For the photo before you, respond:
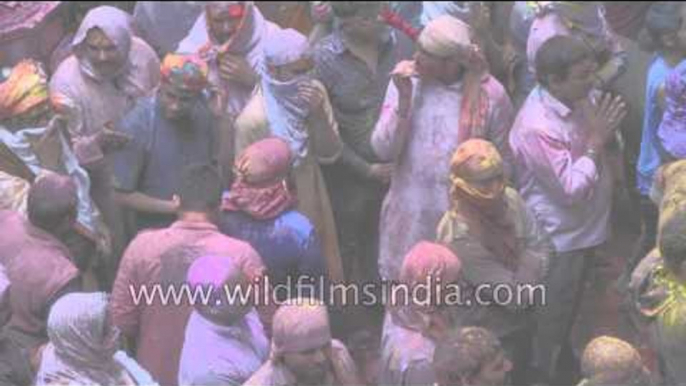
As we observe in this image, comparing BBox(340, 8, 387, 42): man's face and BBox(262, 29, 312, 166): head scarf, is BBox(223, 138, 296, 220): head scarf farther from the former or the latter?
BBox(340, 8, 387, 42): man's face

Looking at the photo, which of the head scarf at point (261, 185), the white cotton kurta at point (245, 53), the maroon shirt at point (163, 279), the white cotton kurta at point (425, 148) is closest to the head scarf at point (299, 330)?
the maroon shirt at point (163, 279)

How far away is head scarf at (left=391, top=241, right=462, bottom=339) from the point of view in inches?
286

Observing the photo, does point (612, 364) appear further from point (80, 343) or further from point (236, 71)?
point (236, 71)

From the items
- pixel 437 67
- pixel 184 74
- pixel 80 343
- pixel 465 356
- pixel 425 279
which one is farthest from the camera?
pixel 184 74

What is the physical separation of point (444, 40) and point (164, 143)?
1457 mm

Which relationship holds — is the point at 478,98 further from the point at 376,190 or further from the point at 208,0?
the point at 208,0

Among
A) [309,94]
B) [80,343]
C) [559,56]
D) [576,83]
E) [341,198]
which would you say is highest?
[559,56]

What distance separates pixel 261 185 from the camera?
792 centimetres

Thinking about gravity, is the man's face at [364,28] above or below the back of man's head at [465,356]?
above

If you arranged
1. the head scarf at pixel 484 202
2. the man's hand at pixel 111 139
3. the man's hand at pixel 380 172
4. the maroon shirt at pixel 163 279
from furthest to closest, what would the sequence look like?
the man's hand at pixel 380 172, the man's hand at pixel 111 139, the head scarf at pixel 484 202, the maroon shirt at pixel 163 279

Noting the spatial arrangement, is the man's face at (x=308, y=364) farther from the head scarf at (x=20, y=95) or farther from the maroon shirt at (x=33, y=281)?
the head scarf at (x=20, y=95)

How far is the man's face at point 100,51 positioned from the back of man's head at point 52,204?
61.7 inches

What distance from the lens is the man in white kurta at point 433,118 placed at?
843 cm

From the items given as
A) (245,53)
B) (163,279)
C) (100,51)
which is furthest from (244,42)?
(163,279)
